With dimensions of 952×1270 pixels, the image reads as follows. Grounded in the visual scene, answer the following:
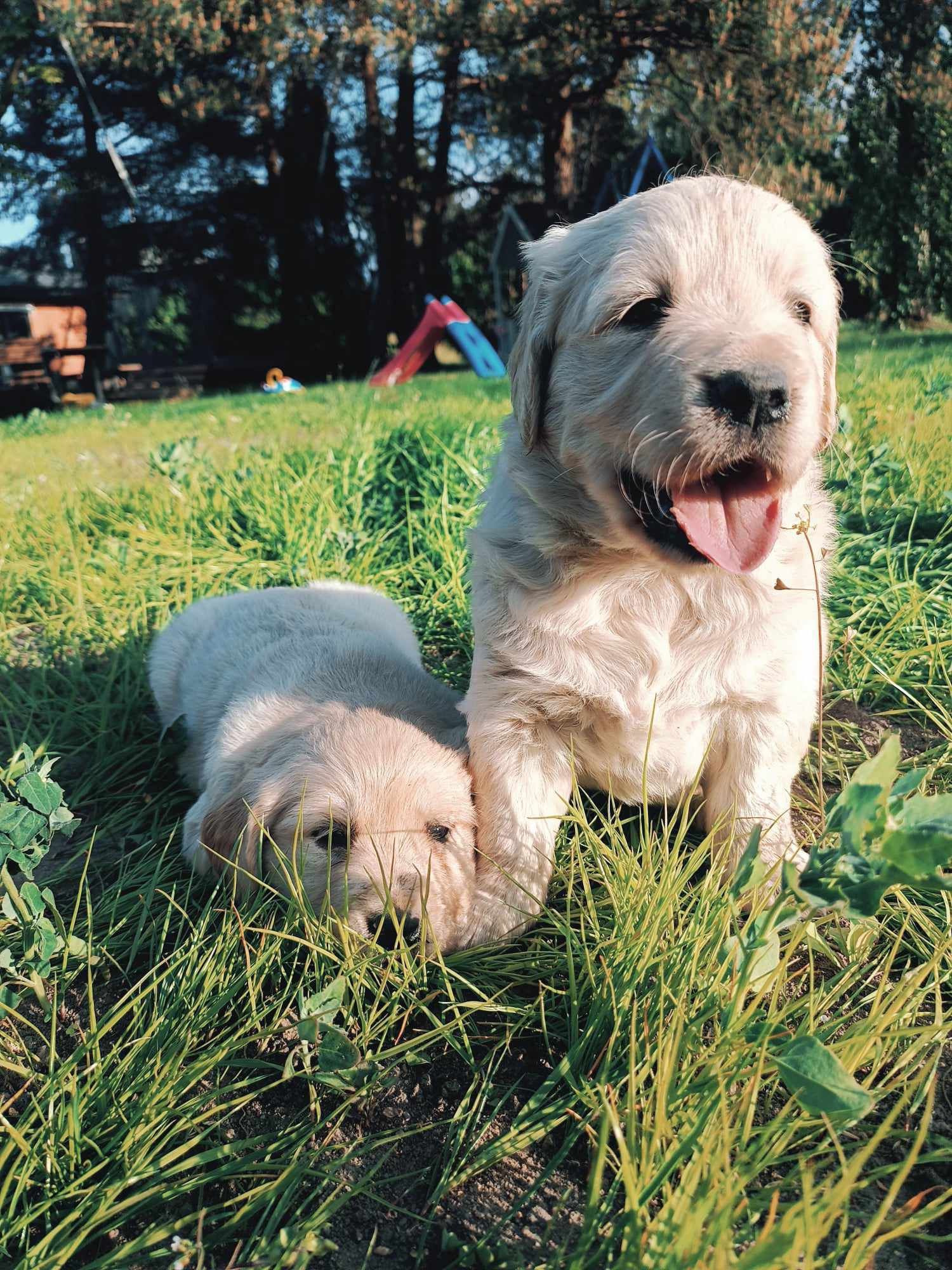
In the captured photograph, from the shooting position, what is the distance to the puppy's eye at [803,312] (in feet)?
6.76

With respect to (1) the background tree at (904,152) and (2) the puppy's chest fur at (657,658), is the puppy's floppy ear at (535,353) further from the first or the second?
(1) the background tree at (904,152)

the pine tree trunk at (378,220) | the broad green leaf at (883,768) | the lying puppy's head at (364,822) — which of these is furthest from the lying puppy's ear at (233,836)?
the pine tree trunk at (378,220)

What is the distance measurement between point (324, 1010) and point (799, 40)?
18401 mm

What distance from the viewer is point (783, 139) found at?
16.8m

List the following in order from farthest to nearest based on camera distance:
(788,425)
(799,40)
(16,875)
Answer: (799,40)
(16,875)
(788,425)

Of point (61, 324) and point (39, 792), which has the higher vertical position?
point (39, 792)

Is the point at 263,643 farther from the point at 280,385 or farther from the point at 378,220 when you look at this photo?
the point at 378,220

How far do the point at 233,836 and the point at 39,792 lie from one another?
1.69 feet

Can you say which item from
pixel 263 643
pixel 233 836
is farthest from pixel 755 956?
pixel 263 643

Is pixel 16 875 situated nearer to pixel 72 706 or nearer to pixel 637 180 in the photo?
pixel 72 706

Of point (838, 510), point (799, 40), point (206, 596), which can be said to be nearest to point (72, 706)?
point (206, 596)

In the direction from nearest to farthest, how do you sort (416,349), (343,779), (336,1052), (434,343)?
1. (336,1052)
2. (343,779)
3. (416,349)
4. (434,343)

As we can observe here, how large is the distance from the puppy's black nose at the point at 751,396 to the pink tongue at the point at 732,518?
164mm

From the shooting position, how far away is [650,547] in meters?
1.97
